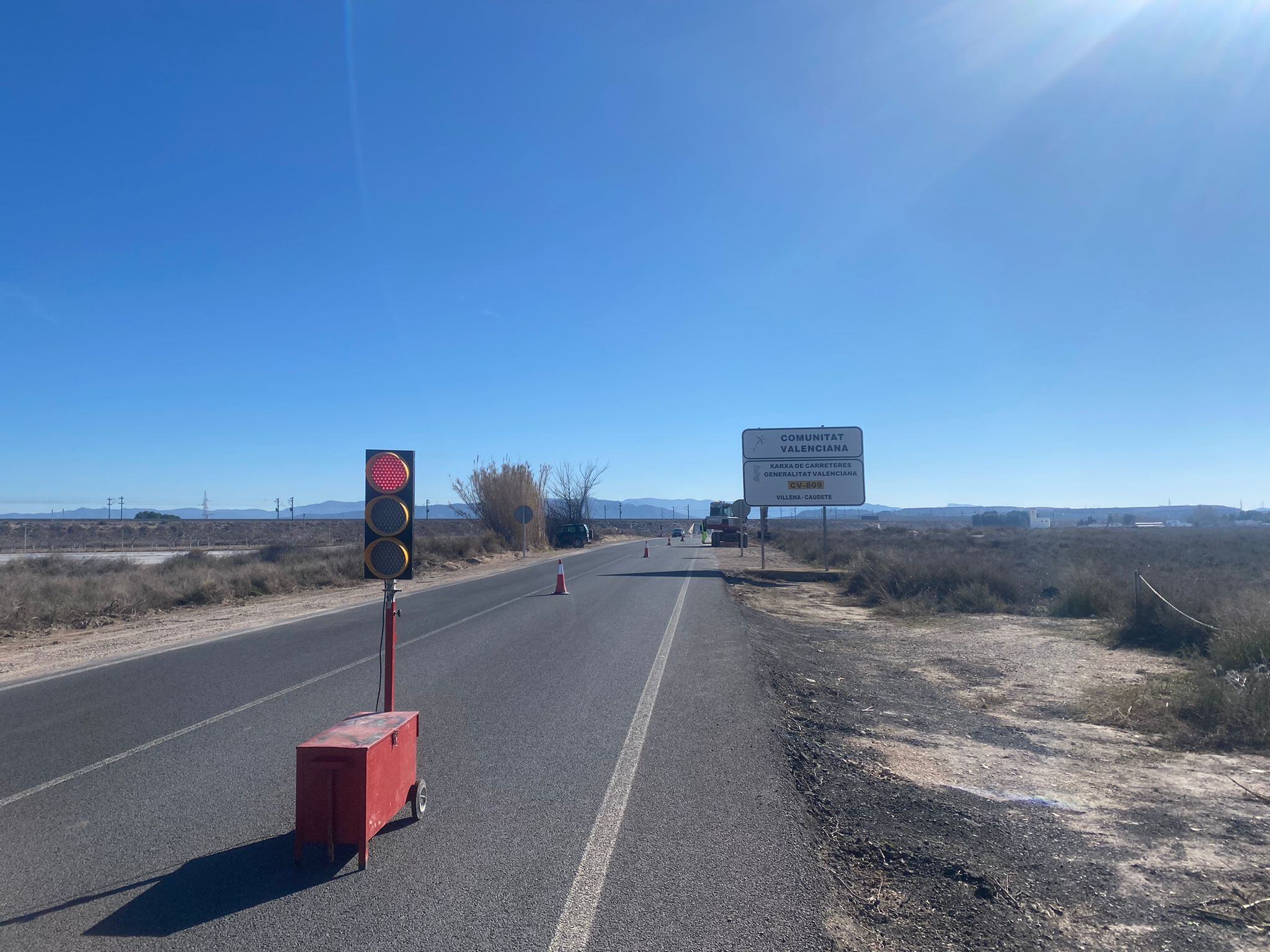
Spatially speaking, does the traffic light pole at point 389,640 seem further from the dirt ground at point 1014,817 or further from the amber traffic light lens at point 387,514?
the dirt ground at point 1014,817

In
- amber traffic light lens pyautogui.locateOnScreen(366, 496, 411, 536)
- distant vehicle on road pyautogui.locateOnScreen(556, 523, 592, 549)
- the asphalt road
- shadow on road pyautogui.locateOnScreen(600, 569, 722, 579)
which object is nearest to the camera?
the asphalt road

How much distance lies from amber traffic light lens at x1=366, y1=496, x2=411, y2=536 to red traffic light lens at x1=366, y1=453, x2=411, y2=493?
8 cm

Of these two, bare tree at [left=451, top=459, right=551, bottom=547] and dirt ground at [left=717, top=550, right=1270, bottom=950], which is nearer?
dirt ground at [left=717, top=550, right=1270, bottom=950]

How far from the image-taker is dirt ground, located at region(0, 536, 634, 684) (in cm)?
1248

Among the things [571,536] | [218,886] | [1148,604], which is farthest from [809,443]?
[571,536]

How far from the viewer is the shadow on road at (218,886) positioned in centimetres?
400

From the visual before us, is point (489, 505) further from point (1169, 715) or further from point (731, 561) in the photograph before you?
point (1169, 715)

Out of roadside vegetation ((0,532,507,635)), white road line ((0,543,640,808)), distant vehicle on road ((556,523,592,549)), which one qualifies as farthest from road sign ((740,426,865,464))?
distant vehicle on road ((556,523,592,549))

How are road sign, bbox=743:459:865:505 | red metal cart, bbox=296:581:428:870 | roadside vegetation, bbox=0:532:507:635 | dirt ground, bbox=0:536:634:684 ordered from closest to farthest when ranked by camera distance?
red metal cart, bbox=296:581:428:870 < dirt ground, bbox=0:536:634:684 < roadside vegetation, bbox=0:532:507:635 < road sign, bbox=743:459:865:505

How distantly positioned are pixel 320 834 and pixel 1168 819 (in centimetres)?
524

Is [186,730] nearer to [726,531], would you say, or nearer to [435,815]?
[435,815]

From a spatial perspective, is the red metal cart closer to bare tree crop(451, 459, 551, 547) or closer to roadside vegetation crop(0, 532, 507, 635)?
roadside vegetation crop(0, 532, 507, 635)

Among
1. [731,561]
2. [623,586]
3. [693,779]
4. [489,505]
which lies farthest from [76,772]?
[489,505]

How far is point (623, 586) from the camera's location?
77.9 feet
